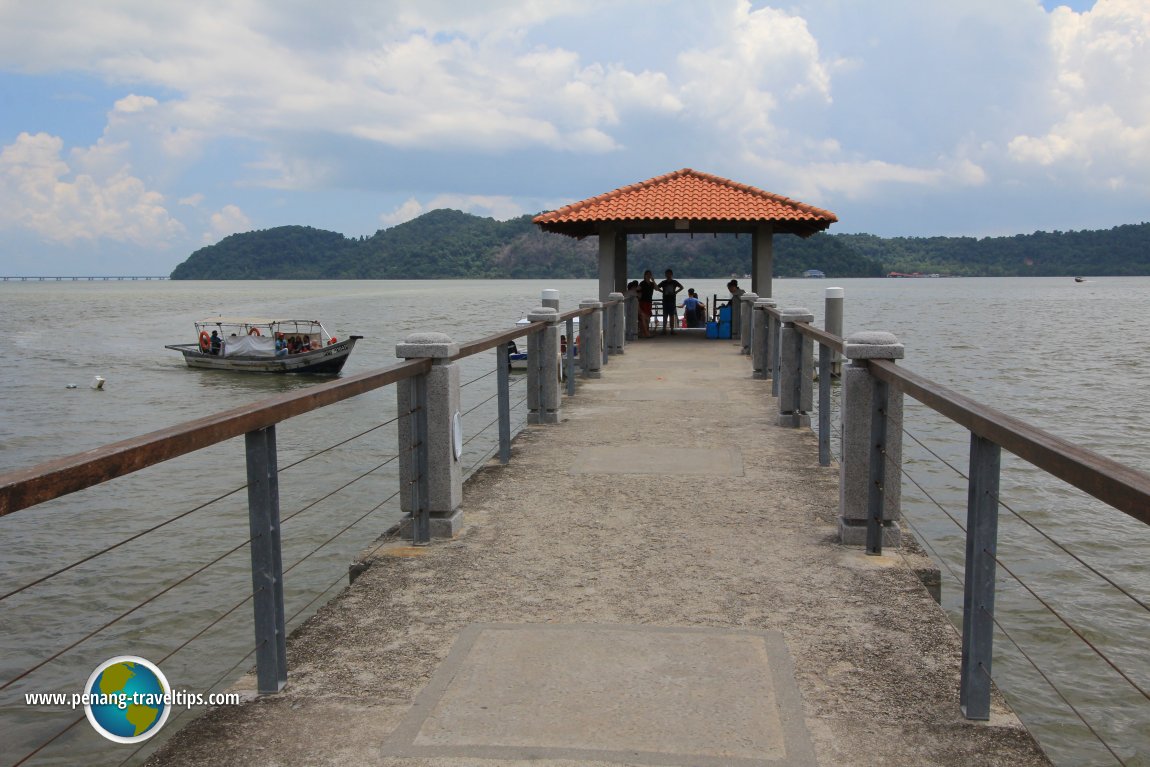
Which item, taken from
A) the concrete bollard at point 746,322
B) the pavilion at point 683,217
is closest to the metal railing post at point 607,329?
the concrete bollard at point 746,322

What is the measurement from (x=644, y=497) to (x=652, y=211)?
50.2 ft

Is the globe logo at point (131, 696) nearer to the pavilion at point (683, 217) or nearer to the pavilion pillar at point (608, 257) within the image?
the pavilion at point (683, 217)

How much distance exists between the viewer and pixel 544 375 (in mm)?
9633

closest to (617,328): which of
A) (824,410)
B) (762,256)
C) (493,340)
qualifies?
(762,256)

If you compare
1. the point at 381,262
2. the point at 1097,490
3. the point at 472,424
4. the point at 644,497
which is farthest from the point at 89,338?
the point at 381,262

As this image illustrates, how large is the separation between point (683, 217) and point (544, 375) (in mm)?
12113

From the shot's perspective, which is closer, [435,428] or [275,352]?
[435,428]

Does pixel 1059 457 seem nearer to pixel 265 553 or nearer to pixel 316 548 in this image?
pixel 265 553

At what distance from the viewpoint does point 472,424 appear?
2250cm

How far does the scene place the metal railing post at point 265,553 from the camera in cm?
360

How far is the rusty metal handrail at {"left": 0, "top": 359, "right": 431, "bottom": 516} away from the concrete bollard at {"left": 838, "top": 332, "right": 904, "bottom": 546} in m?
2.62

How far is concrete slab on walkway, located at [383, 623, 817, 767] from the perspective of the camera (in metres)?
3.21

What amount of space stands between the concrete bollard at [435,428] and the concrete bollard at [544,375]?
3.93m

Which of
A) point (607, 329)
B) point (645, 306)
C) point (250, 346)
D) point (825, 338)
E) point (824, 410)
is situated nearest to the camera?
point (825, 338)
